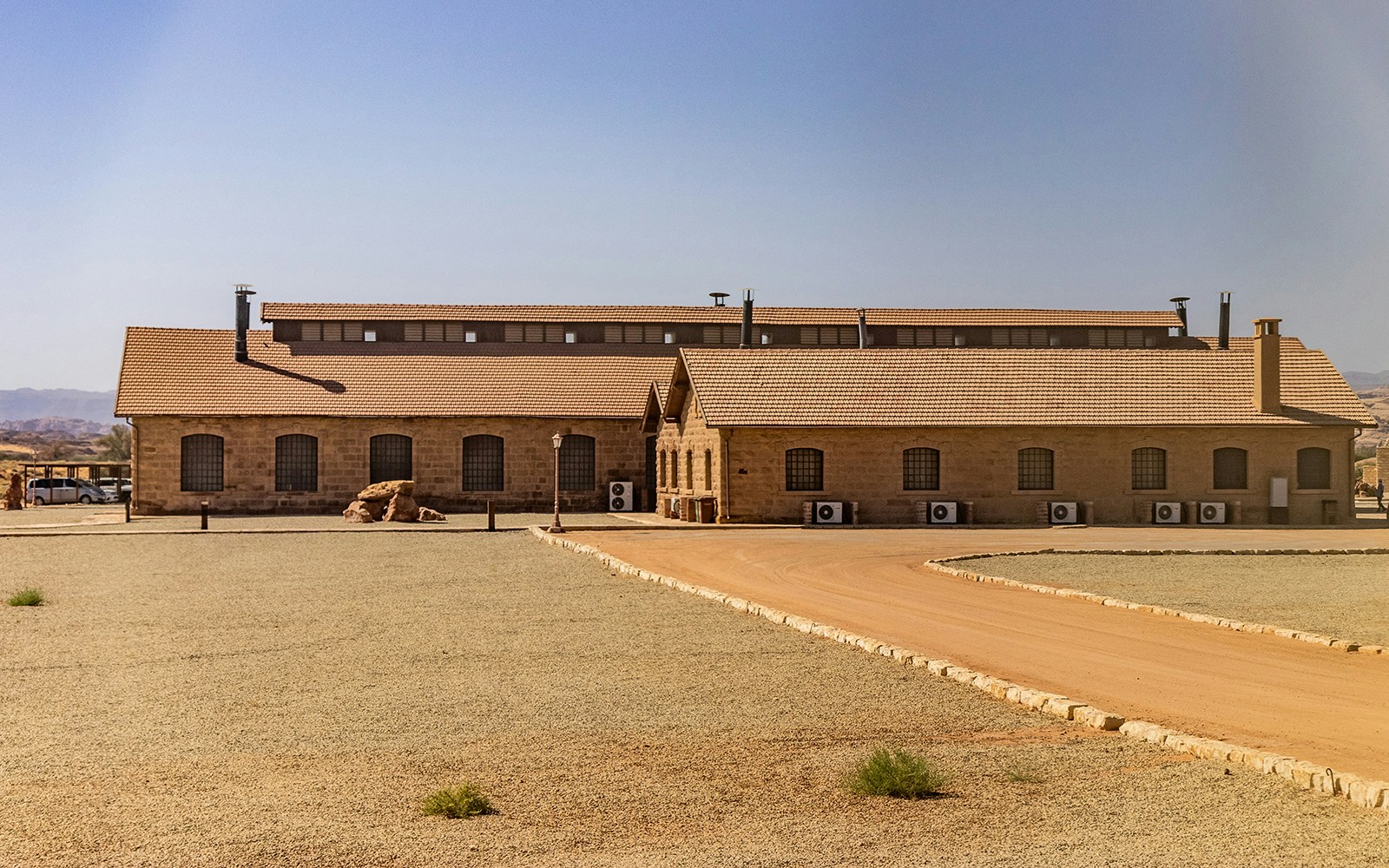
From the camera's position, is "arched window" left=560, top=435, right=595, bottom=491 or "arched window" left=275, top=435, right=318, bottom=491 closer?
"arched window" left=275, top=435, right=318, bottom=491

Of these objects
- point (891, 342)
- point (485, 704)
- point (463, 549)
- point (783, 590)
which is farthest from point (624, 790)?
point (891, 342)

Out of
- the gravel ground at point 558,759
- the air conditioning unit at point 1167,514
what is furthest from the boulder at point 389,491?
the gravel ground at point 558,759

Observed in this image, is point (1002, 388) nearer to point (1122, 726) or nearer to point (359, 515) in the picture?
point (359, 515)

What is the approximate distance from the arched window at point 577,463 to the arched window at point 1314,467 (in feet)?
68.6

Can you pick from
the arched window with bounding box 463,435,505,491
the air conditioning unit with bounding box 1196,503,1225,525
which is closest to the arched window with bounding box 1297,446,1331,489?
the air conditioning unit with bounding box 1196,503,1225,525

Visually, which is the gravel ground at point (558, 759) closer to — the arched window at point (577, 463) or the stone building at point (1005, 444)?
the stone building at point (1005, 444)

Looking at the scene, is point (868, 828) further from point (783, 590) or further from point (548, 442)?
point (548, 442)

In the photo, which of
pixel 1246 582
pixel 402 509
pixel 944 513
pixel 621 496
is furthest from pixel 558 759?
pixel 621 496

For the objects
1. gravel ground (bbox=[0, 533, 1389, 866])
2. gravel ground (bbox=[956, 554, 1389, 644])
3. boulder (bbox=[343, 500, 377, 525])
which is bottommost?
gravel ground (bbox=[0, 533, 1389, 866])

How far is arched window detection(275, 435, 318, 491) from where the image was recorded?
40.2 metres

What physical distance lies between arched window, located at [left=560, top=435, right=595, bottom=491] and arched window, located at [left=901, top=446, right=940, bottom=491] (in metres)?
10.9

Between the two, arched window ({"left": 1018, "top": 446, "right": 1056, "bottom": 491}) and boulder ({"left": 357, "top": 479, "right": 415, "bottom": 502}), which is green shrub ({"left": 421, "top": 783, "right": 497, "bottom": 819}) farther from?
arched window ({"left": 1018, "top": 446, "right": 1056, "bottom": 491})

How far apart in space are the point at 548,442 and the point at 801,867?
35301 millimetres

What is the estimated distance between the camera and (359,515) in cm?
3512
